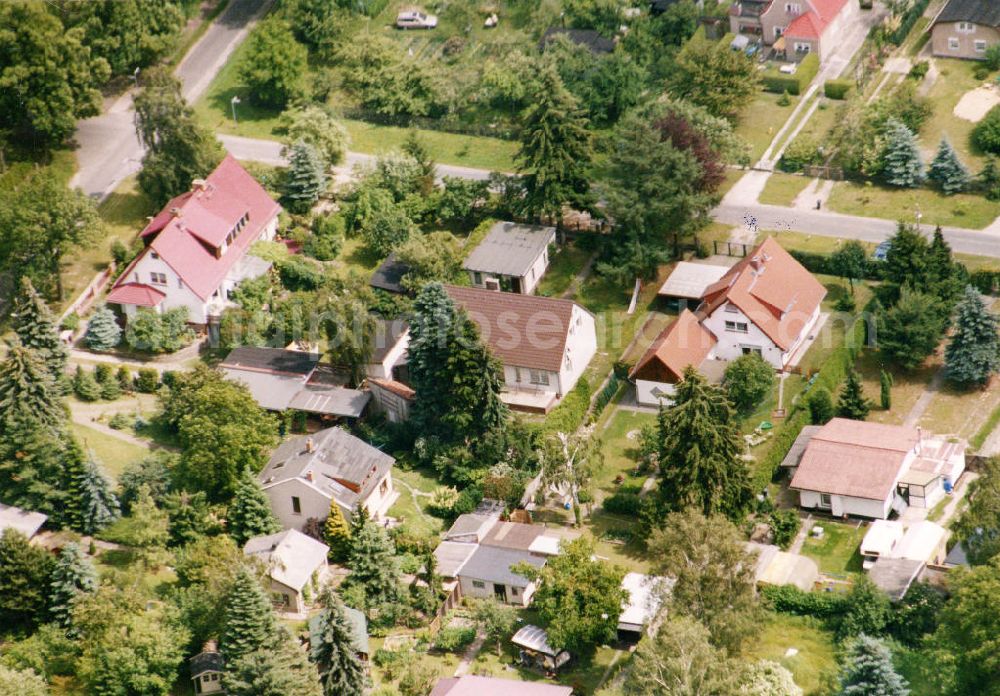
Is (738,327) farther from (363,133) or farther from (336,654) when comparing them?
(363,133)

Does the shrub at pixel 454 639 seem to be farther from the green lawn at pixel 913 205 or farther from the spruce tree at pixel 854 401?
the green lawn at pixel 913 205

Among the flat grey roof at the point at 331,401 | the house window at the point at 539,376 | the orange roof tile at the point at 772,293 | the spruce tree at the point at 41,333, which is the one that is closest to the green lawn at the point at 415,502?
the flat grey roof at the point at 331,401

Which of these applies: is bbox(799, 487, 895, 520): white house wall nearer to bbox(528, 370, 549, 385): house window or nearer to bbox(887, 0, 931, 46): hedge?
bbox(528, 370, 549, 385): house window

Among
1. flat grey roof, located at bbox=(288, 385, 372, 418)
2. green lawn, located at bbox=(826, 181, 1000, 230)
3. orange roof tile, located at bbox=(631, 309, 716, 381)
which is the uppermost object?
green lawn, located at bbox=(826, 181, 1000, 230)

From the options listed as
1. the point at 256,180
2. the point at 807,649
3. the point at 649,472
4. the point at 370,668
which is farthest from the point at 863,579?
the point at 256,180

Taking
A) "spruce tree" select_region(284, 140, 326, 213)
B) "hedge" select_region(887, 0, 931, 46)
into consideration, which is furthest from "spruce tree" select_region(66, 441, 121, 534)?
"hedge" select_region(887, 0, 931, 46)

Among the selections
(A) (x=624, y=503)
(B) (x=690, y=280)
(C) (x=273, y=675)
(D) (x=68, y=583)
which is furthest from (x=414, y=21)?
(C) (x=273, y=675)
